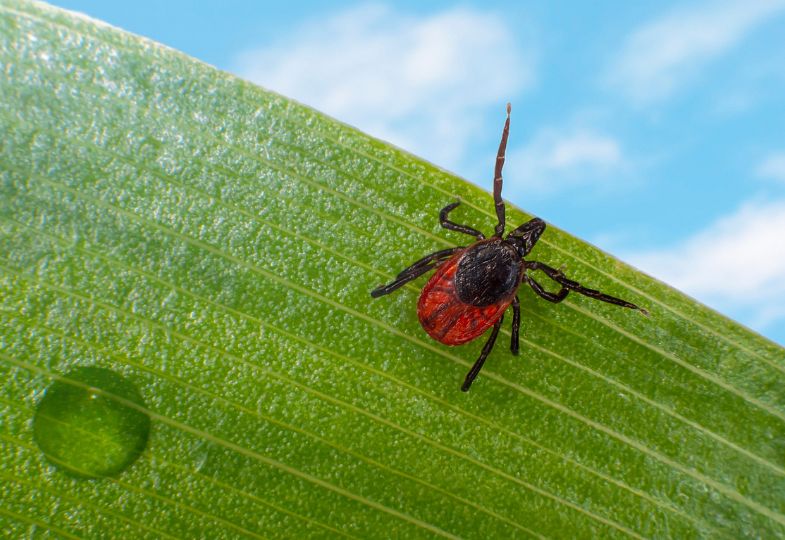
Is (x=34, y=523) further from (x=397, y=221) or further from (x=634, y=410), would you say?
(x=634, y=410)

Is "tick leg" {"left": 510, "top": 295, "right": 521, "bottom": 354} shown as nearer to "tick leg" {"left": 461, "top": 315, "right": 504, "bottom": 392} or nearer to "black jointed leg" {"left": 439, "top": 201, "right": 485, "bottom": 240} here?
"tick leg" {"left": 461, "top": 315, "right": 504, "bottom": 392}

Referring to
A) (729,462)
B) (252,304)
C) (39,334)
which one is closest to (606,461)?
(729,462)

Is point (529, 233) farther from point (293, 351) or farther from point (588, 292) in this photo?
point (293, 351)

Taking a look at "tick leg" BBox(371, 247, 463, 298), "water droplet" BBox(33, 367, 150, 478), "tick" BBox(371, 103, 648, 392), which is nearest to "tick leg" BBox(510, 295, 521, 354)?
"tick" BBox(371, 103, 648, 392)

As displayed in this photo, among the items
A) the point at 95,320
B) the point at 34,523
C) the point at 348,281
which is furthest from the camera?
the point at 348,281

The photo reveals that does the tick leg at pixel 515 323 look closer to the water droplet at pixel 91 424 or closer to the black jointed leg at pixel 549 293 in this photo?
the black jointed leg at pixel 549 293

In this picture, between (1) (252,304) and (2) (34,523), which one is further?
(1) (252,304)

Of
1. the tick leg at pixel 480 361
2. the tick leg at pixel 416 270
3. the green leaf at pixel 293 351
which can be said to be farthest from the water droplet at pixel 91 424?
the tick leg at pixel 480 361
